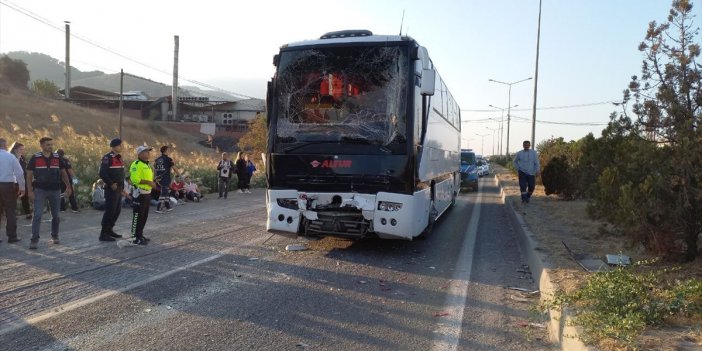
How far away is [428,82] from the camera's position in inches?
326

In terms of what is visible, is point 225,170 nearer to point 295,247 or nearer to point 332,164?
point 295,247

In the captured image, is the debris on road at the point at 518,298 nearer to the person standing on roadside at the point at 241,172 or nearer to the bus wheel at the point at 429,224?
the bus wheel at the point at 429,224

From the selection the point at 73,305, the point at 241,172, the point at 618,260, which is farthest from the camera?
the point at 241,172

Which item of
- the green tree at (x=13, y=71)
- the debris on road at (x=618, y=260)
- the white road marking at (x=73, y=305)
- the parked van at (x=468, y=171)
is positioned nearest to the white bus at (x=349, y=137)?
the white road marking at (x=73, y=305)

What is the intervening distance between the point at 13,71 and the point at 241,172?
212 feet

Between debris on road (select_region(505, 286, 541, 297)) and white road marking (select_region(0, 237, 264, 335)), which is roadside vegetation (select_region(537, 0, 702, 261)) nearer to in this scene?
debris on road (select_region(505, 286, 541, 297))

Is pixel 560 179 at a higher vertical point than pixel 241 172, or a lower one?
higher

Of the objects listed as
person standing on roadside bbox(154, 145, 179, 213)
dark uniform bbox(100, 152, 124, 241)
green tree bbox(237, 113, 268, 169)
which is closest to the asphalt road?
dark uniform bbox(100, 152, 124, 241)

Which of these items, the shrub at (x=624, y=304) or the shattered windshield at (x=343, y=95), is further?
the shattered windshield at (x=343, y=95)

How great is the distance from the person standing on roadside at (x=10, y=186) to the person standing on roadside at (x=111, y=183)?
4.42ft

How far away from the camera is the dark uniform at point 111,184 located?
360 inches

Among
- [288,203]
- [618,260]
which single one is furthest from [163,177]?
[618,260]

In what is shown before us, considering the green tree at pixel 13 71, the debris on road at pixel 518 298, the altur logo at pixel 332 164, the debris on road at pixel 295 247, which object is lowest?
the debris on road at pixel 518 298

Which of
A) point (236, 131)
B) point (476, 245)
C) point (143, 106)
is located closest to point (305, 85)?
point (476, 245)
